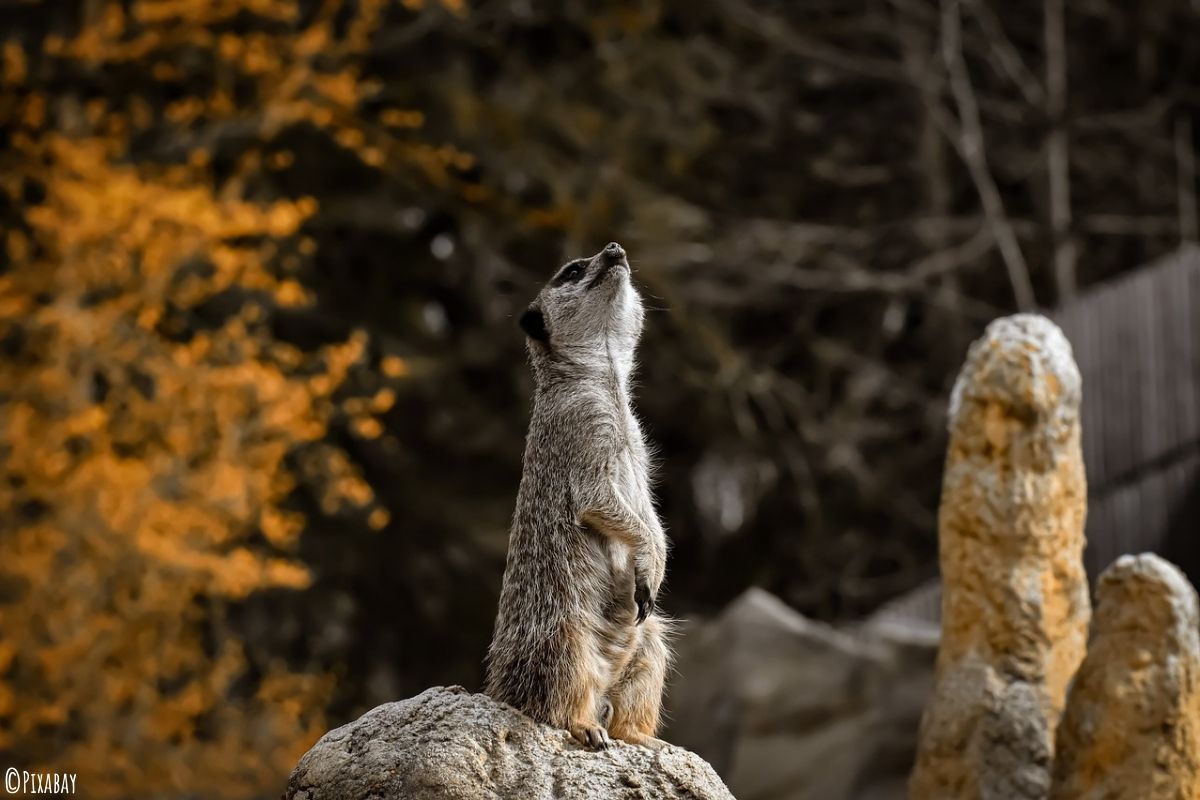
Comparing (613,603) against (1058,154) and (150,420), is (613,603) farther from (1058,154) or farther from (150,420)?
(1058,154)

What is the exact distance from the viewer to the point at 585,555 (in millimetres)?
3705

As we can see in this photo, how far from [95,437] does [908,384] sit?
637 cm

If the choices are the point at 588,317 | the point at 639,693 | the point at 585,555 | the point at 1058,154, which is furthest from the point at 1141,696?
the point at 1058,154

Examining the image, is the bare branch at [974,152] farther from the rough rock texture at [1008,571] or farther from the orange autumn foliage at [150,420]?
the rough rock texture at [1008,571]

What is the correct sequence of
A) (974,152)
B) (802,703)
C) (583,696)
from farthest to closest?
1. (974,152)
2. (802,703)
3. (583,696)

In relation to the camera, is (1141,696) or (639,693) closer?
(639,693)

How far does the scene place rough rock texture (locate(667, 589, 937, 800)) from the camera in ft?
23.6

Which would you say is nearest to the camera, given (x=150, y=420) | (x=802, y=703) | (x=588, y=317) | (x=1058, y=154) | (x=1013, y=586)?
(x=588, y=317)

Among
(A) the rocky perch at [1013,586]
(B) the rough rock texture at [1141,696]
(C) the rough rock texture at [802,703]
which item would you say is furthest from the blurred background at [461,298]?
(B) the rough rock texture at [1141,696]

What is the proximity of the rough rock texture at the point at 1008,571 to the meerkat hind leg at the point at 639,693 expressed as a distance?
1.69 meters

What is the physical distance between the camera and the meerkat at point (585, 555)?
144 inches

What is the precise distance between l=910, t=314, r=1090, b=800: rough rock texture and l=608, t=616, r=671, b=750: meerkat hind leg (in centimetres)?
169

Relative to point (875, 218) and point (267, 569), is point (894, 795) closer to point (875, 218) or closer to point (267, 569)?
point (267, 569)

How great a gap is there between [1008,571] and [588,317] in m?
1.96
